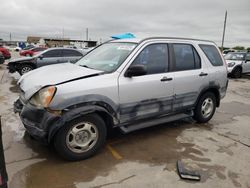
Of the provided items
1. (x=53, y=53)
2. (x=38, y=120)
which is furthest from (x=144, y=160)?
(x=53, y=53)

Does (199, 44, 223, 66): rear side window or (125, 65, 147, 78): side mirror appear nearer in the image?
(125, 65, 147, 78): side mirror

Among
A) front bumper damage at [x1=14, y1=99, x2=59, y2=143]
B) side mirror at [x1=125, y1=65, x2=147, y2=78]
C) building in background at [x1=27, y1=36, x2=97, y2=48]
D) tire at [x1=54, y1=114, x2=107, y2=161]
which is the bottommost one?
tire at [x1=54, y1=114, x2=107, y2=161]

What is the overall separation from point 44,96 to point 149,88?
171cm

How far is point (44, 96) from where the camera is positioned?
3.45m

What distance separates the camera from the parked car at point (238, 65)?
14993 millimetres

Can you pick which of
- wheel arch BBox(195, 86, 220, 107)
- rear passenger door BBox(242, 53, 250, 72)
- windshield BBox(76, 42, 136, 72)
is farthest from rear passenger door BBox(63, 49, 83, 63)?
rear passenger door BBox(242, 53, 250, 72)

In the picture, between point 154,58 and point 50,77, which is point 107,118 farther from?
point 154,58

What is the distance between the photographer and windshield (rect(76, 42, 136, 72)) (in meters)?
4.17

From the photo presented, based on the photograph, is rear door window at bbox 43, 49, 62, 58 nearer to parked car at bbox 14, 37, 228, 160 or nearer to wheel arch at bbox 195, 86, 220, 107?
parked car at bbox 14, 37, 228, 160

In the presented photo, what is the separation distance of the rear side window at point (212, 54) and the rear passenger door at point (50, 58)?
8766mm

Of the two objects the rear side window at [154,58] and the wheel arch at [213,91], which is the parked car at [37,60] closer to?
the wheel arch at [213,91]

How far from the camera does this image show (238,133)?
5277 mm

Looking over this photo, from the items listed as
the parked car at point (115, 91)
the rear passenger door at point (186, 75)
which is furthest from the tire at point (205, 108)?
the rear passenger door at point (186, 75)

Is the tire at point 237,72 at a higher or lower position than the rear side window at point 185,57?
lower
